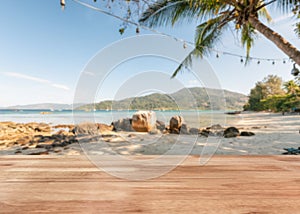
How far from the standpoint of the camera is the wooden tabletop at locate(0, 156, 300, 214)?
0.28 metres

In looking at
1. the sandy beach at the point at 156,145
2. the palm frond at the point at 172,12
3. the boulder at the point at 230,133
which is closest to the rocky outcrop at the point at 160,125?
the sandy beach at the point at 156,145

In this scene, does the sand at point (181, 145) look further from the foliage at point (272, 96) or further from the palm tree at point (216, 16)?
the foliage at point (272, 96)

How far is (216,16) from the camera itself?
260cm

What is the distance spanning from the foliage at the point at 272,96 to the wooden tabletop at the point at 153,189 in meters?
10.8

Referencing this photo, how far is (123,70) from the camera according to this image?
536 mm

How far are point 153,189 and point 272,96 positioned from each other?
42.5 ft

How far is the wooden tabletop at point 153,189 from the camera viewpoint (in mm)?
285

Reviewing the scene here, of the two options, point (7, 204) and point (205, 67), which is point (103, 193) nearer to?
point (7, 204)

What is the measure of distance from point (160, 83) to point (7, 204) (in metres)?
0.50

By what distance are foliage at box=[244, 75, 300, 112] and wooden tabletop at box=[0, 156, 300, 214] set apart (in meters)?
10.8

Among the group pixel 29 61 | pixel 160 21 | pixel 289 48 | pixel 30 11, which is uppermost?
pixel 30 11

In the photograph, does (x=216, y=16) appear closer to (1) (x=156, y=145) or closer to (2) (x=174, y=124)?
(2) (x=174, y=124)

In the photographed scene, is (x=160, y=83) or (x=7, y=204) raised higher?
(x=160, y=83)

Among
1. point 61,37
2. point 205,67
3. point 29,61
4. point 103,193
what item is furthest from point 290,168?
point 29,61
